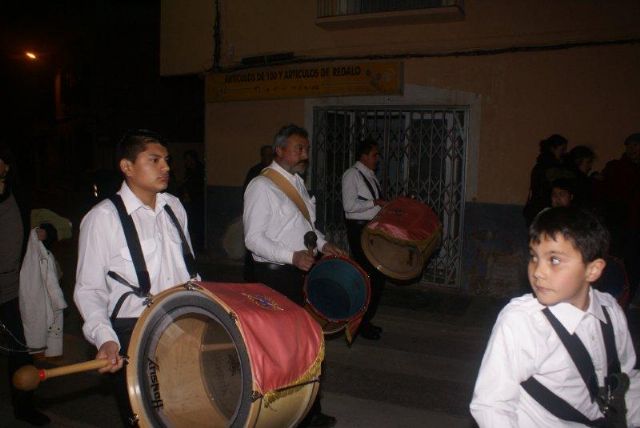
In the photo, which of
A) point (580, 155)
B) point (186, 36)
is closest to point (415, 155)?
point (580, 155)

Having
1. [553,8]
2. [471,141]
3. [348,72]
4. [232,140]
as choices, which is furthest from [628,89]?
[232,140]

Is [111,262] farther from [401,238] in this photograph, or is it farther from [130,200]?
[401,238]

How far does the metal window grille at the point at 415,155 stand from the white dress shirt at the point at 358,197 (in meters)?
1.85

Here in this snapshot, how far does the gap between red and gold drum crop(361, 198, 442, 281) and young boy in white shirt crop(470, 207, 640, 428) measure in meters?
3.53

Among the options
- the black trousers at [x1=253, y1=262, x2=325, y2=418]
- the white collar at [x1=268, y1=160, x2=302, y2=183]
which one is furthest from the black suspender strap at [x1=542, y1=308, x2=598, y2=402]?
the white collar at [x1=268, y1=160, x2=302, y2=183]

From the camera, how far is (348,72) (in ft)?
29.0

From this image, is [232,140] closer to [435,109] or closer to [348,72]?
[348,72]

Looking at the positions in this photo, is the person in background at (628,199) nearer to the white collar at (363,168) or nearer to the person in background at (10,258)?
the white collar at (363,168)

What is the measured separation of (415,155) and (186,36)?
4.88m

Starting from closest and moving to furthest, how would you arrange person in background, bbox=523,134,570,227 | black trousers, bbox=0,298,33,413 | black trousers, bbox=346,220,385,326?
black trousers, bbox=0,298,33,413
person in background, bbox=523,134,570,227
black trousers, bbox=346,220,385,326

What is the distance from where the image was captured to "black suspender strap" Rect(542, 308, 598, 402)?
1.96 meters

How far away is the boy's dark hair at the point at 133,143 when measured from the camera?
299cm

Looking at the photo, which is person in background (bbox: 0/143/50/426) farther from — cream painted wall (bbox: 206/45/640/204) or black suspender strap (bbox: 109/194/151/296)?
cream painted wall (bbox: 206/45/640/204)

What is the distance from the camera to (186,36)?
1072 cm
